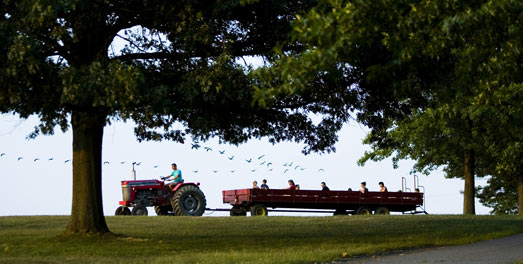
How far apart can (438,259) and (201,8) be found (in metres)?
7.82

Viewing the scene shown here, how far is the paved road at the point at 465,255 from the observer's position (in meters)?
14.4

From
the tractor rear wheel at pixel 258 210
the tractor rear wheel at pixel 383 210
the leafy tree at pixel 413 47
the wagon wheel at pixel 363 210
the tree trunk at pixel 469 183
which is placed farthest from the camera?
the tree trunk at pixel 469 183

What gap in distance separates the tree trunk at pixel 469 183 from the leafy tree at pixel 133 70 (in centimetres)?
1881

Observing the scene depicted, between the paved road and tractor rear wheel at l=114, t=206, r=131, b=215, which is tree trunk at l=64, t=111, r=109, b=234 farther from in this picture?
tractor rear wheel at l=114, t=206, r=131, b=215

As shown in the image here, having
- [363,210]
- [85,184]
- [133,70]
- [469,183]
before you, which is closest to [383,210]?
[363,210]

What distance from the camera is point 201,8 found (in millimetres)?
17328

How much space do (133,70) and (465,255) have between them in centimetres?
814

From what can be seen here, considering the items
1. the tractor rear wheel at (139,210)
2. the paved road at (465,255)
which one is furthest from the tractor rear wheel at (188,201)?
the paved road at (465,255)

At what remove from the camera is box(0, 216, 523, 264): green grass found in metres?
15.6

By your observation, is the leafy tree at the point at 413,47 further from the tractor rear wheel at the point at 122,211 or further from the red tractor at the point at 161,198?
the tractor rear wheel at the point at 122,211

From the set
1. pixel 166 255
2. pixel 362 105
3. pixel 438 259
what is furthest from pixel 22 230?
pixel 438 259

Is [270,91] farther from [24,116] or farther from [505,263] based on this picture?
[24,116]

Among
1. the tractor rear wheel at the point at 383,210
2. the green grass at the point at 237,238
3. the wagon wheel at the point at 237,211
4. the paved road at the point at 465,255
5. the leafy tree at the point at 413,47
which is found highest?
the leafy tree at the point at 413,47

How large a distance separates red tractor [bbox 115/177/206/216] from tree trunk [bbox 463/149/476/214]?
604 inches
